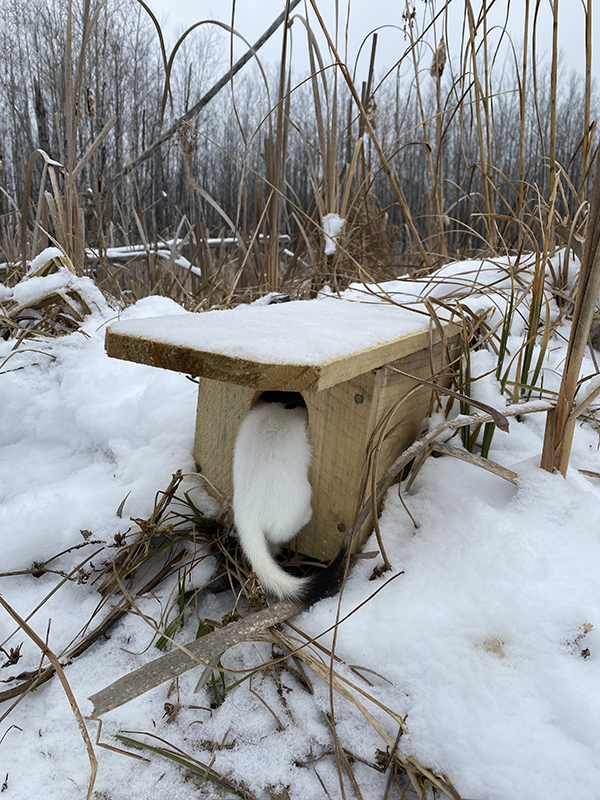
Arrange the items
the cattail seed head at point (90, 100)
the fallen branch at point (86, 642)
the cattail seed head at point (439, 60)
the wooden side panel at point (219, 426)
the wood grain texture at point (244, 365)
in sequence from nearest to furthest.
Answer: the wood grain texture at point (244, 365) → the fallen branch at point (86, 642) → the wooden side panel at point (219, 426) → the cattail seed head at point (439, 60) → the cattail seed head at point (90, 100)

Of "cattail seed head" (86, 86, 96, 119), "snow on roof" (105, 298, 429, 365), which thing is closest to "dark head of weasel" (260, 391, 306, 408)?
"snow on roof" (105, 298, 429, 365)

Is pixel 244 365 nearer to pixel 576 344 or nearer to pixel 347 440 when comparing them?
pixel 347 440

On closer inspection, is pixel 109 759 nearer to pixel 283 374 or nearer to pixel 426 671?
pixel 426 671

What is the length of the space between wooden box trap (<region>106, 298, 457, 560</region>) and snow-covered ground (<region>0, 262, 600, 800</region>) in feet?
0.27

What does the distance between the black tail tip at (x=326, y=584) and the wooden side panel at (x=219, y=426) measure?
0.24 meters

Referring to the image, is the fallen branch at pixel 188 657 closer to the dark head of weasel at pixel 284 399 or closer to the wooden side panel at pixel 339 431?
the wooden side panel at pixel 339 431

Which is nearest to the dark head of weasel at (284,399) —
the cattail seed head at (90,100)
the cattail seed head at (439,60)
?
the cattail seed head at (439,60)

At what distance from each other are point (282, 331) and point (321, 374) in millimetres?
152

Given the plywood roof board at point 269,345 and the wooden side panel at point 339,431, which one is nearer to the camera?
the plywood roof board at point 269,345

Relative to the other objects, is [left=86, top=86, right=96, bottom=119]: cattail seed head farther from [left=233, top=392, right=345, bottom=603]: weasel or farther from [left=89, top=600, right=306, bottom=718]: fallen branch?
[left=89, top=600, right=306, bottom=718]: fallen branch

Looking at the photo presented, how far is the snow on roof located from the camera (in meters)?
0.51

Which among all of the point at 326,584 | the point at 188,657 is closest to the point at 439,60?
the point at 326,584

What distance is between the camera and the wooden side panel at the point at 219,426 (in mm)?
842

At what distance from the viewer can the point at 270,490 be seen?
2.34 feet
